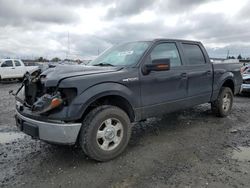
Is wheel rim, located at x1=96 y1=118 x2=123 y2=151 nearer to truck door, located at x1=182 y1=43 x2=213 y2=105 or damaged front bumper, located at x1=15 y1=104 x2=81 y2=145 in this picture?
damaged front bumper, located at x1=15 y1=104 x2=81 y2=145

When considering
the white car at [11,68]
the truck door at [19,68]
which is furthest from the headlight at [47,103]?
the truck door at [19,68]

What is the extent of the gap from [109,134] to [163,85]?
1.42 m

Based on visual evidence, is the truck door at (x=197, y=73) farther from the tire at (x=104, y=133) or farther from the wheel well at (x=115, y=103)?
the tire at (x=104, y=133)

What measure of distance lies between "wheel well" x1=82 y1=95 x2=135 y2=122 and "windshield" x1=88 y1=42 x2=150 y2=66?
682 millimetres

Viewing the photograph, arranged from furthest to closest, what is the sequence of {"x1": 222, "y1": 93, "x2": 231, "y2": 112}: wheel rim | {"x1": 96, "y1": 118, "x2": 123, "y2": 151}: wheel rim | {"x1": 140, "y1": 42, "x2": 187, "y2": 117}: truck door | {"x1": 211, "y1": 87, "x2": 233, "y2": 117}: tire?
{"x1": 222, "y1": 93, "x2": 231, "y2": 112}: wheel rim < {"x1": 211, "y1": 87, "x2": 233, "y2": 117}: tire < {"x1": 140, "y1": 42, "x2": 187, "y2": 117}: truck door < {"x1": 96, "y1": 118, "x2": 123, "y2": 151}: wheel rim

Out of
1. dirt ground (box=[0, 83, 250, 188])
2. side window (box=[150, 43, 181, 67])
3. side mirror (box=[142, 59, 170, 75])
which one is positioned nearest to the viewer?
dirt ground (box=[0, 83, 250, 188])

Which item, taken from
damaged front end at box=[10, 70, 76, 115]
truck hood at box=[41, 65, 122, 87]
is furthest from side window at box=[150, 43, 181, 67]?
damaged front end at box=[10, 70, 76, 115]

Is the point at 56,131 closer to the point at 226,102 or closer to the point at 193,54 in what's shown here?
the point at 193,54

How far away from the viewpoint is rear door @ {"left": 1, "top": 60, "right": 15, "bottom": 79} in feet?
58.8

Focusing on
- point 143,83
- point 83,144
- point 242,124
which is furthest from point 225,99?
point 83,144

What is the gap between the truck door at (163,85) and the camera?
4.25 m

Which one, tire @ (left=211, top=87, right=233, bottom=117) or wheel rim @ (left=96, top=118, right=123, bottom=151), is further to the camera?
tire @ (left=211, top=87, right=233, bottom=117)

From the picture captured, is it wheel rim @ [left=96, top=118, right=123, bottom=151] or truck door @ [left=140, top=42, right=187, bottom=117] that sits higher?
truck door @ [left=140, top=42, right=187, bottom=117]

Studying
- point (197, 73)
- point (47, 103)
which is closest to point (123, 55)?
point (197, 73)
